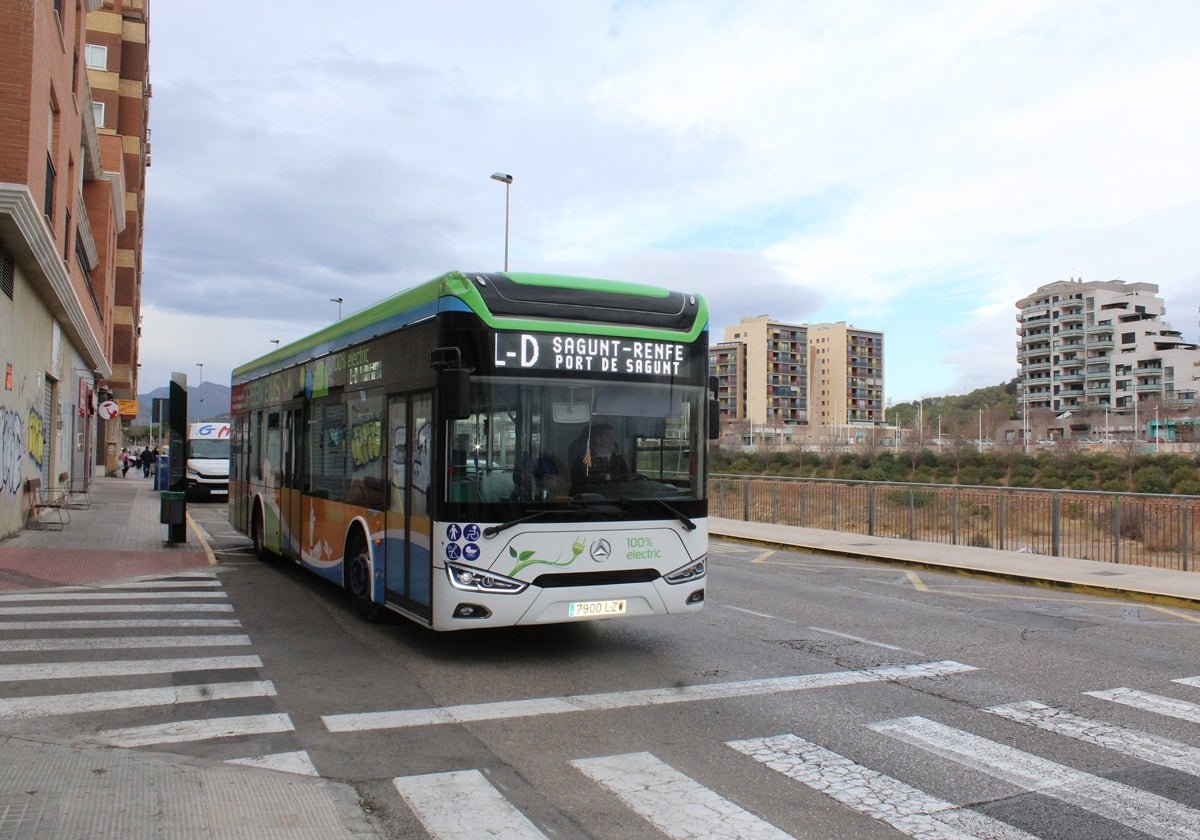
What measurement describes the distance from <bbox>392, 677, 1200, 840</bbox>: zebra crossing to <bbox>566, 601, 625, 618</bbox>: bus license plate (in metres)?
2.05

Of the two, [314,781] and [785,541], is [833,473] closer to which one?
[785,541]

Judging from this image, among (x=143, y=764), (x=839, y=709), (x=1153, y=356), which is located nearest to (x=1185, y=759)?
(x=839, y=709)

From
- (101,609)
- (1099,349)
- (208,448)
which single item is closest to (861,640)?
(101,609)

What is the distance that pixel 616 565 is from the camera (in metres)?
7.77

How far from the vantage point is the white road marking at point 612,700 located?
6.20 m

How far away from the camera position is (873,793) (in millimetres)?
4992

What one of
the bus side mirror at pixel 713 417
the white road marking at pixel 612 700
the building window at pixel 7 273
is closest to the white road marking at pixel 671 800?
the white road marking at pixel 612 700

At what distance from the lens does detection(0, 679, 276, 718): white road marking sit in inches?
246

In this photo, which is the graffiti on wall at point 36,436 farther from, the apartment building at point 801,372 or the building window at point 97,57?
the apartment building at point 801,372

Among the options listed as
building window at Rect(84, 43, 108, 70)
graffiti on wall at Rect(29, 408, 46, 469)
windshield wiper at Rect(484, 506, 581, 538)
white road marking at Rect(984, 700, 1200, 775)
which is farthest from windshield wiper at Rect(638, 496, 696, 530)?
building window at Rect(84, 43, 108, 70)

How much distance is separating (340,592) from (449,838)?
792 cm

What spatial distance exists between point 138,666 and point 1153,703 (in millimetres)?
7706

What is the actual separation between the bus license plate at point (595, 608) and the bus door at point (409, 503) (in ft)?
3.78

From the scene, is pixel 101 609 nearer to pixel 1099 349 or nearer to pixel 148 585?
pixel 148 585
